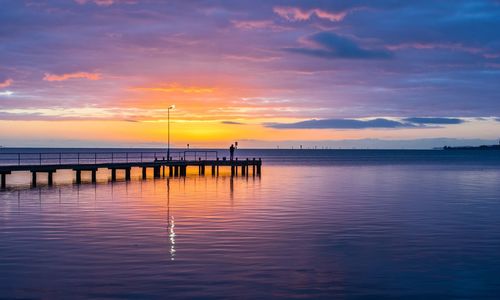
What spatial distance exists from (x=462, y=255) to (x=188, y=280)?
9.24 meters

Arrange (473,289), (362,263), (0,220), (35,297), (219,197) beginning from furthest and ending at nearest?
(219,197) → (0,220) → (362,263) → (473,289) → (35,297)

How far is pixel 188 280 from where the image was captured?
52.5 feet

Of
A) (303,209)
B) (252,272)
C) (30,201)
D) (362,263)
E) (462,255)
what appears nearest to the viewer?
(252,272)

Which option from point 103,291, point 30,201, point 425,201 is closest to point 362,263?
point 103,291

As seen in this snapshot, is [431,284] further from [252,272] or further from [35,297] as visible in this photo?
[35,297]

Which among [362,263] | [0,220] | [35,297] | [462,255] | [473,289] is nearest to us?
[35,297]

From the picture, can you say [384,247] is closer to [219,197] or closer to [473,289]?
[473,289]

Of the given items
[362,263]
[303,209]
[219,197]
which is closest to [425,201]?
[303,209]

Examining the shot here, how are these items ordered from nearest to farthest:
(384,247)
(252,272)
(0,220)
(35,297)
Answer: (35,297)
(252,272)
(384,247)
(0,220)

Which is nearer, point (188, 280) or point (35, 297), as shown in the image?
point (35, 297)

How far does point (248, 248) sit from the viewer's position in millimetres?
20578

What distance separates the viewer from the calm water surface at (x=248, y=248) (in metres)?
15.3

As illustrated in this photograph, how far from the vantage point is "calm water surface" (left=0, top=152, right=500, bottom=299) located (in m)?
15.3

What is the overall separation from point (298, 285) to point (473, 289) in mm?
4406
